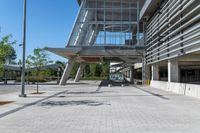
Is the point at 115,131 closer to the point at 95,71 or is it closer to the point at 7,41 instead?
the point at 7,41

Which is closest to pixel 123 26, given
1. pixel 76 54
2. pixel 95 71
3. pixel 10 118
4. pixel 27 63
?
pixel 76 54

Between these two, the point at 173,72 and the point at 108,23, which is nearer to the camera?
the point at 173,72

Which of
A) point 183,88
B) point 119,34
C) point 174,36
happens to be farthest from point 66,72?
point 183,88

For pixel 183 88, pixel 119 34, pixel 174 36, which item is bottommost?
pixel 183 88

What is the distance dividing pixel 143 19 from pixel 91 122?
132 ft

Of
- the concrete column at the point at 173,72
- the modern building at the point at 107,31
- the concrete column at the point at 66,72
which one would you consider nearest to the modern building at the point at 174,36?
the concrete column at the point at 173,72

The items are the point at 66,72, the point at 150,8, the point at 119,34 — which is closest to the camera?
the point at 150,8

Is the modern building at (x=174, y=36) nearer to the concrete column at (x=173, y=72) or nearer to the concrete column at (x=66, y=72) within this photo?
the concrete column at (x=173, y=72)

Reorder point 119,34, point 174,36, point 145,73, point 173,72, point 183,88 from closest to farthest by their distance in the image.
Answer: point 183,88 < point 174,36 < point 173,72 < point 145,73 < point 119,34

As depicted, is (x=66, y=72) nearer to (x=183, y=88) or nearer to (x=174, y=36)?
(x=174, y=36)

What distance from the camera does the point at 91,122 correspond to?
11438mm

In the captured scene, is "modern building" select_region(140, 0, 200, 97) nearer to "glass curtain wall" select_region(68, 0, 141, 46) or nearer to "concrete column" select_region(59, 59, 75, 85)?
"glass curtain wall" select_region(68, 0, 141, 46)

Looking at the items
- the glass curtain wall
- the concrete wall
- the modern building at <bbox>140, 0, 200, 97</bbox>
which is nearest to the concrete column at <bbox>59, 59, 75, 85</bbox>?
the glass curtain wall

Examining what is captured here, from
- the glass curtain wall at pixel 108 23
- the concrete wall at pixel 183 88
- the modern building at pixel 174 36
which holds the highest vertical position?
the glass curtain wall at pixel 108 23
